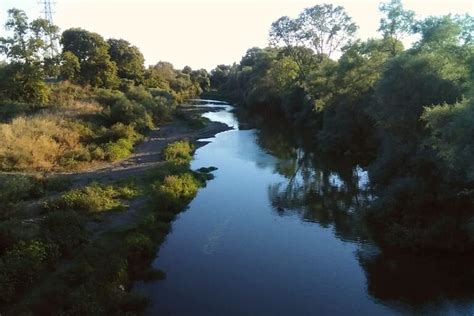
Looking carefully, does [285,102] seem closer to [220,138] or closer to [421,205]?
[220,138]

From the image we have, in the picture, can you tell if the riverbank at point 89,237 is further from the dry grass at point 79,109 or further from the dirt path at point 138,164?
the dry grass at point 79,109

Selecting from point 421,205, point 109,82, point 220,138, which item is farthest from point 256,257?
point 109,82

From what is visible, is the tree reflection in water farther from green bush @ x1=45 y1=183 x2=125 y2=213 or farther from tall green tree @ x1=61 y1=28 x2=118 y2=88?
tall green tree @ x1=61 y1=28 x2=118 y2=88

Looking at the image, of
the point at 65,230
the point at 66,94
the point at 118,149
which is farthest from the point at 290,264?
the point at 66,94

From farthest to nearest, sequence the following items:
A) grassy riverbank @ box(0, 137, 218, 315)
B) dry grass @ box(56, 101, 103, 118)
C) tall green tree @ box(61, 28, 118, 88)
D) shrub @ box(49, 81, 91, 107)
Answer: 1. tall green tree @ box(61, 28, 118, 88)
2. shrub @ box(49, 81, 91, 107)
3. dry grass @ box(56, 101, 103, 118)
4. grassy riverbank @ box(0, 137, 218, 315)

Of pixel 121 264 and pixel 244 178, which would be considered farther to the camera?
pixel 244 178

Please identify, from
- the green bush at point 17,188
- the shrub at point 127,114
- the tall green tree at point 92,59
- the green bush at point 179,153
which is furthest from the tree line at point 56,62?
the green bush at point 17,188

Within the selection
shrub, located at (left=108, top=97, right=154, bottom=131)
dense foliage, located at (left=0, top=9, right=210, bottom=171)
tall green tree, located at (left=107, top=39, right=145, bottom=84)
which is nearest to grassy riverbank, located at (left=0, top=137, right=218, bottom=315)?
dense foliage, located at (left=0, top=9, right=210, bottom=171)
